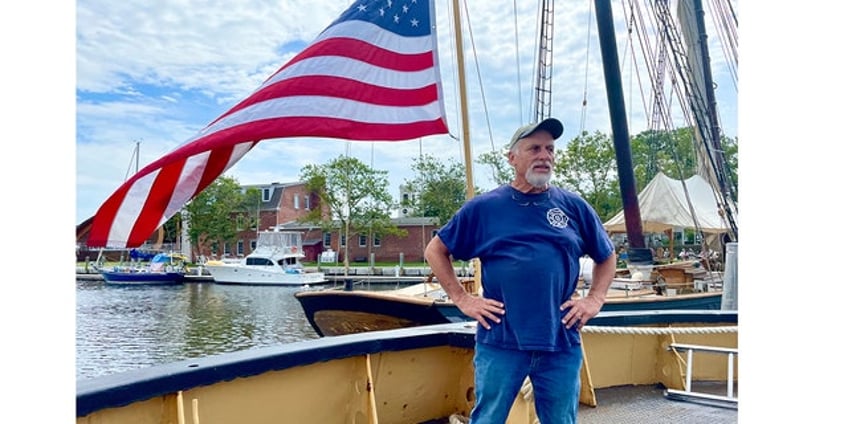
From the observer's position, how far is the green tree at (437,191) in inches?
1693

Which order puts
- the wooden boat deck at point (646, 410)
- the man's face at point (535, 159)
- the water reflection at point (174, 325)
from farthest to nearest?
the water reflection at point (174, 325)
the wooden boat deck at point (646, 410)
the man's face at point (535, 159)

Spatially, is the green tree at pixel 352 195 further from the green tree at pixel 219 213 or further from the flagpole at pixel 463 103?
the flagpole at pixel 463 103

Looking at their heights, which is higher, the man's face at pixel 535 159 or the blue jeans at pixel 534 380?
the man's face at pixel 535 159

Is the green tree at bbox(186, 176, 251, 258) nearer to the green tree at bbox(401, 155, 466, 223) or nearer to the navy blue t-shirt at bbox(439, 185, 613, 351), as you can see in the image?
the green tree at bbox(401, 155, 466, 223)

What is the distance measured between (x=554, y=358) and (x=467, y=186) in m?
1.52

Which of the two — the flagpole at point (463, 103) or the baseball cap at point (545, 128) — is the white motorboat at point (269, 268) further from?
the baseball cap at point (545, 128)

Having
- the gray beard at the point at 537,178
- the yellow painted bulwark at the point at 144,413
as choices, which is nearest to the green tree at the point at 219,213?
the yellow painted bulwark at the point at 144,413

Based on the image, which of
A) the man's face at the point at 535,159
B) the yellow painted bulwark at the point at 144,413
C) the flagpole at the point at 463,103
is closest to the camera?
the yellow painted bulwark at the point at 144,413

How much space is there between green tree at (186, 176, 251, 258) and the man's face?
43.9 m

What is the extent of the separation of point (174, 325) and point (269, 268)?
16.2m

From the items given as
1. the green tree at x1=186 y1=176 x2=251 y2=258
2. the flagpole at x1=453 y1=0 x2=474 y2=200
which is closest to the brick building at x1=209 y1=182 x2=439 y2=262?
the green tree at x1=186 y1=176 x2=251 y2=258

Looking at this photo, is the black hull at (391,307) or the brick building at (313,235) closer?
the black hull at (391,307)

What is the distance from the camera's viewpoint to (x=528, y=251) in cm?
214
